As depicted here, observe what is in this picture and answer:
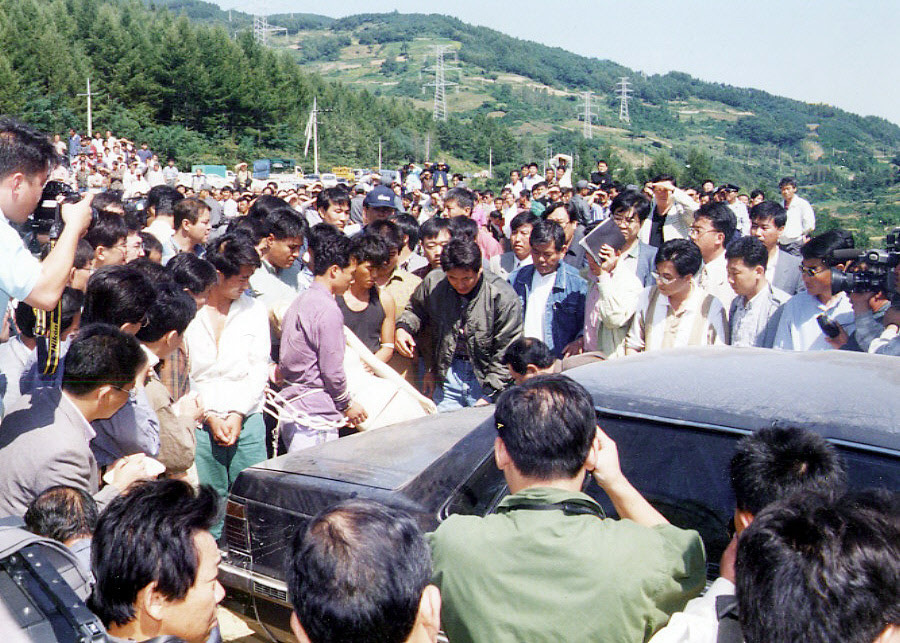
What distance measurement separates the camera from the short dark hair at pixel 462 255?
4992 millimetres

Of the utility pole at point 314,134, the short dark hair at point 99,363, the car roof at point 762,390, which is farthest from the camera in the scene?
the utility pole at point 314,134

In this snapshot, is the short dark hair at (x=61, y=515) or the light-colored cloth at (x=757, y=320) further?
the light-colored cloth at (x=757, y=320)

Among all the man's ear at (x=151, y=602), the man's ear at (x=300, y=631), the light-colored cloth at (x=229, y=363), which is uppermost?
the man's ear at (x=300, y=631)

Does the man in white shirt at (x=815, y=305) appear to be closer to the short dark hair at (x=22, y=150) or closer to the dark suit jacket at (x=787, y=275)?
the dark suit jacket at (x=787, y=275)

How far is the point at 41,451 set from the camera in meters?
2.86

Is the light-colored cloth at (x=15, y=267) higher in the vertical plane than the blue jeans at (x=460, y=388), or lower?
higher

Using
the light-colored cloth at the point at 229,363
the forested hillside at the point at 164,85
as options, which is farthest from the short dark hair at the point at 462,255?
the forested hillside at the point at 164,85

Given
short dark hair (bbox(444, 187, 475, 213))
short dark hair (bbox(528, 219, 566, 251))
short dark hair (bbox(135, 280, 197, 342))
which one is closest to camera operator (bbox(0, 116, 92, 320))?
short dark hair (bbox(135, 280, 197, 342))

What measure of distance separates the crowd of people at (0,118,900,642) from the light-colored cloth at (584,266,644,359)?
0.02 meters

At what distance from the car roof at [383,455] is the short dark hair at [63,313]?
0.94 m

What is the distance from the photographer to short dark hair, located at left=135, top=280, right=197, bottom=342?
3674 millimetres

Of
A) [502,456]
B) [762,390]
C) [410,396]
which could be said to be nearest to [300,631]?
[502,456]

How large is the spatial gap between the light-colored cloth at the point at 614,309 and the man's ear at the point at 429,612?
3501 millimetres

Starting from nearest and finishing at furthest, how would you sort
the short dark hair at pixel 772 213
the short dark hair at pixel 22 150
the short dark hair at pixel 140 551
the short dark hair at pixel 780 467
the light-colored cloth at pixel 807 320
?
the short dark hair at pixel 140 551, the short dark hair at pixel 780 467, the short dark hair at pixel 22 150, the light-colored cloth at pixel 807 320, the short dark hair at pixel 772 213
